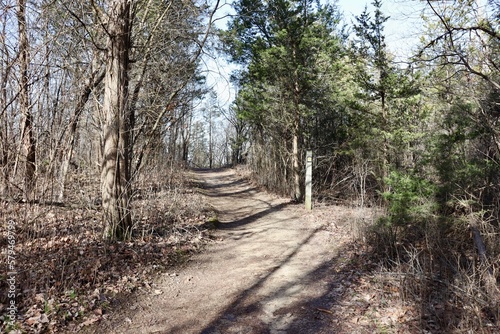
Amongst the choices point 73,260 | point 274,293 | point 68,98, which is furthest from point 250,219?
point 68,98

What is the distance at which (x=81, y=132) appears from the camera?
7371 millimetres

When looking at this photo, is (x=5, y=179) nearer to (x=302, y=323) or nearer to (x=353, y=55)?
(x=302, y=323)

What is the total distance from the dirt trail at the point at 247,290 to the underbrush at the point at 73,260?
0.36m

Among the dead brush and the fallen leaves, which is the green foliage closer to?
the dead brush

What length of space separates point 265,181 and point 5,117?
1140 centimetres

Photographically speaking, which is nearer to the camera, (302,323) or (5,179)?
(302,323)

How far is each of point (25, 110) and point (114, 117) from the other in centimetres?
133

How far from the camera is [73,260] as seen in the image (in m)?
4.68

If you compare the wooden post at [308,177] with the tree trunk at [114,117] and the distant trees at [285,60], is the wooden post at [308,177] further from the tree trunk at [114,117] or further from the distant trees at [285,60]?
the tree trunk at [114,117]

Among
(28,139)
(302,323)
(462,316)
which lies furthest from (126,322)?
(462,316)

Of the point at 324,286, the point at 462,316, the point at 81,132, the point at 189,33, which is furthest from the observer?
the point at 81,132

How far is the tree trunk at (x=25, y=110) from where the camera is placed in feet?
14.9

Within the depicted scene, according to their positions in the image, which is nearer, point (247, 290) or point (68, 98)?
point (247, 290)

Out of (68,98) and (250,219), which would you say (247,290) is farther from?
(250,219)
